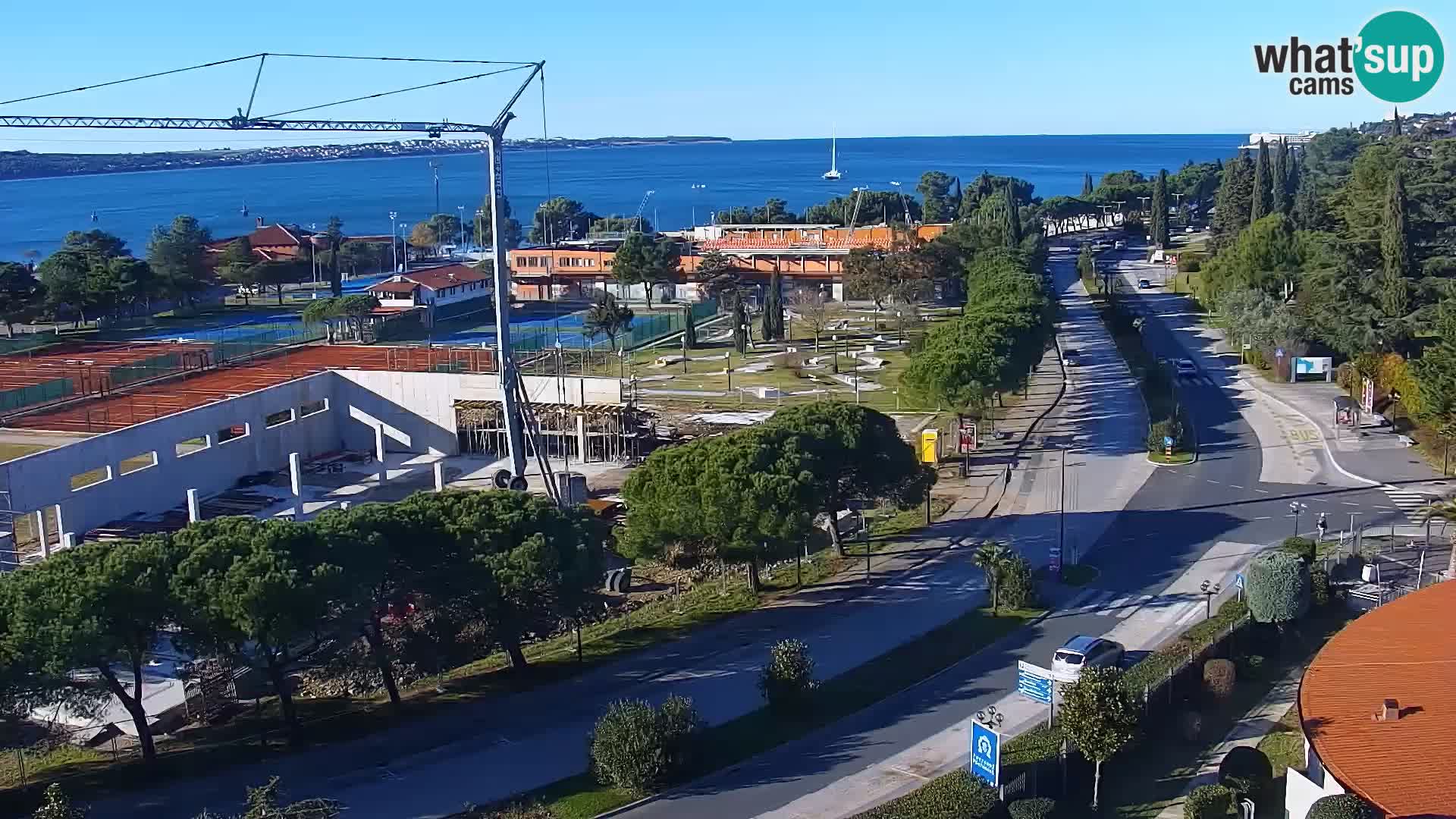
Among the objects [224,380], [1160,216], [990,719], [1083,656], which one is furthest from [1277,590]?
[1160,216]

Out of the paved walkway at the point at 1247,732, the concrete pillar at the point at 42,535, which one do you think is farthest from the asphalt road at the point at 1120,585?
the concrete pillar at the point at 42,535

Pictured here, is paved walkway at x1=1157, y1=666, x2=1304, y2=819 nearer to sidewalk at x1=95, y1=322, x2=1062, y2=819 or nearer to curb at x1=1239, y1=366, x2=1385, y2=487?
sidewalk at x1=95, y1=322, x2=1062, y2=819

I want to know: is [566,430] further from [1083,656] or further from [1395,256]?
[1395,256]

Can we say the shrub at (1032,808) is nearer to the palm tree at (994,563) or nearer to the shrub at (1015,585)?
the shrub at (1015,585)

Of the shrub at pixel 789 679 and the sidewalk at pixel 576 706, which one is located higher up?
the shrub at pixel 789 679

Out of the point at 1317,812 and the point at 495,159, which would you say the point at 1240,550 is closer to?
the point at 1317,812
